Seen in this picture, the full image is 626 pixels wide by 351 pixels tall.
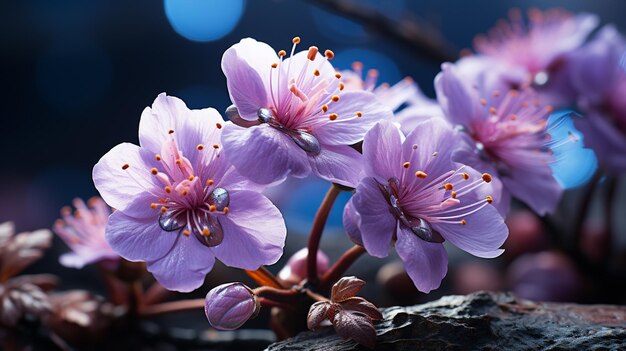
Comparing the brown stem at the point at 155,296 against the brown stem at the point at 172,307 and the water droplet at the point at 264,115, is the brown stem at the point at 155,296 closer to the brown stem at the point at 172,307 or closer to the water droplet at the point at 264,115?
the brown stem at the point at 172,307

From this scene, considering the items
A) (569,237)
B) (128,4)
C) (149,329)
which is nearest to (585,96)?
(569,237)

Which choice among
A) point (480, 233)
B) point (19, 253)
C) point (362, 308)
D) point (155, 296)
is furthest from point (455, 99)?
point (19, 253)

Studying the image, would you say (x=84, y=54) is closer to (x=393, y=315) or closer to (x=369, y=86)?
(x=369, y=86)

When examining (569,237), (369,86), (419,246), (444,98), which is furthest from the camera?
(569,237)

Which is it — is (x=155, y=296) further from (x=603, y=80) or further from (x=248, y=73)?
(x=603, y=80)

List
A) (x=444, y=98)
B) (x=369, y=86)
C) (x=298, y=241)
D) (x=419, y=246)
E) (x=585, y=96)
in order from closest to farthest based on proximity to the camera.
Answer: (x=419, y=246)
(x=444, y=98)
(x=369, y=86)
(x=585, y=96)
(x=298, y=241)

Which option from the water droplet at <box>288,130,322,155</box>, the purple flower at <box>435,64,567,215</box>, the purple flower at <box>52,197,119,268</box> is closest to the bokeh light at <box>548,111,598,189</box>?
the purple flower at <box>435,64,567,215</box>
